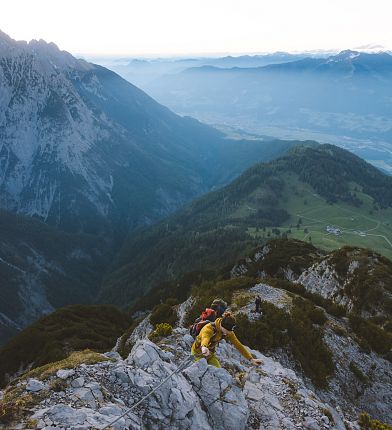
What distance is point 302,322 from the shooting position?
43.2 metres

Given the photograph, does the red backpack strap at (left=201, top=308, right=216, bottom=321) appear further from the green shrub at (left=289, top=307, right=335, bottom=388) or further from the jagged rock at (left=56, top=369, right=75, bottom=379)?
the green shrub at (left=289, top=307, right=335, bottom=388)

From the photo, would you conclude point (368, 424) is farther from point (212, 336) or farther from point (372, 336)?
point (372, 336)

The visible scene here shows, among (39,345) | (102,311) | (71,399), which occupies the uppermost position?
(71,399)

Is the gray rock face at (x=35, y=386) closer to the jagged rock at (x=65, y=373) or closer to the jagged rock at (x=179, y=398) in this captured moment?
the jagged rock at (x=179, y=398)

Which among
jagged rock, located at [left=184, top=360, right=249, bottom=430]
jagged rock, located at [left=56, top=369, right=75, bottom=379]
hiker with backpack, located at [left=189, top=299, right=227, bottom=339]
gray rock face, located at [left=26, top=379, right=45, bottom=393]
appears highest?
hiker with backpack, located at [left=189, top=299, right=227, bottom=339]

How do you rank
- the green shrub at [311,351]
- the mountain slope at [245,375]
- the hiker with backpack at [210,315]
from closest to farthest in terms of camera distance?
1. the mountain slope at [245,375]
2. the hiker with backpack at [210,315]
3. the green shrub at [311,351]

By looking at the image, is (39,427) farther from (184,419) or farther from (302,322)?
(302,322)

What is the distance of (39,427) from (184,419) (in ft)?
24.3

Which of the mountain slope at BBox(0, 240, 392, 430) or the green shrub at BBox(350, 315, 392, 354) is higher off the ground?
the mountain slope at BBox(0, 240, 392, 430)

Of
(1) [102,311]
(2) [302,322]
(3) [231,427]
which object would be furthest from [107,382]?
(1) [102,311]

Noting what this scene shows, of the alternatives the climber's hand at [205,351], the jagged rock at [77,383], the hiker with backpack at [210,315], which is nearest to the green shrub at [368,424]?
the hiker with backpack at [210,315]

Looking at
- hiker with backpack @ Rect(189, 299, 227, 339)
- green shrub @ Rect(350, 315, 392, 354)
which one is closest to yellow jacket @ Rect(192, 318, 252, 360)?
hiker with backpack @ Rect(189, 299, 227, 339)

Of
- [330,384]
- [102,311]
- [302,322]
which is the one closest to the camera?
[330,384]

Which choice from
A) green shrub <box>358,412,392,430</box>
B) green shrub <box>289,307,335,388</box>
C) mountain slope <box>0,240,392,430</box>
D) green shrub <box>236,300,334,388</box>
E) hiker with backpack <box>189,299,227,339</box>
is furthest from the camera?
green shrub <box>236,300,334,388</box>
